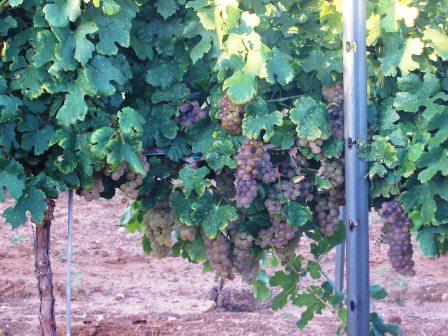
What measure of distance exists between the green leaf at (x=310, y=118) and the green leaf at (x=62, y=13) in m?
0.90

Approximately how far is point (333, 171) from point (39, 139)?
1.17m

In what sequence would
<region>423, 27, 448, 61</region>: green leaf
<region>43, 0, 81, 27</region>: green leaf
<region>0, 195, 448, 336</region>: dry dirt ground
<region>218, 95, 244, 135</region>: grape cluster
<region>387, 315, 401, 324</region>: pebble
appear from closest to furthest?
<region>43, 0, 81, 27</region>: green leaf, <region>423, 27, 448, 61</region>: green leaf, <region>218, 95, 244, 135</region>: grape cluster, <region>0, 195, 448, 336</region>: dry dirt ground, <region>387, 315, 401, 324</region>: pebble

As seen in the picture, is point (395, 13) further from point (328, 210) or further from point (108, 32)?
point (108, 32)

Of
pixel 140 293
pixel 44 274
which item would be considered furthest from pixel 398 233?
pixel 140 293

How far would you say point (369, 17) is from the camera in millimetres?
3072

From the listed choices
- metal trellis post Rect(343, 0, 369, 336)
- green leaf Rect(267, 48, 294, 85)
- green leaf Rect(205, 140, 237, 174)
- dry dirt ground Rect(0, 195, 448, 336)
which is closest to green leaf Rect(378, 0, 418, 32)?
metal trellis post Rect(343, 0, 369, 336)

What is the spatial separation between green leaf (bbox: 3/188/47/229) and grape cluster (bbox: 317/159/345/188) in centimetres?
111

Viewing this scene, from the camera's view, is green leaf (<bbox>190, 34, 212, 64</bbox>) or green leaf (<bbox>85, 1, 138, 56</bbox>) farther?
green leaf (<bbox>190, 34, 212, 64</bbox>)

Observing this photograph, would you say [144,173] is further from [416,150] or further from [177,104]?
[416,150]

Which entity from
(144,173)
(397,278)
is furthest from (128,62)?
(397,278)

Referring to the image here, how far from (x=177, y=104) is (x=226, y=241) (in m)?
0.61

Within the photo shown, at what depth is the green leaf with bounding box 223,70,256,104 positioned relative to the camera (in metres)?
2.86

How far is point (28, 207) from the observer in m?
2.99

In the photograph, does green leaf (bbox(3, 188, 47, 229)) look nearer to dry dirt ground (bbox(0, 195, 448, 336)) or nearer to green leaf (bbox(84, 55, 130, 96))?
green leaf (bbox(84, 55, 130, 96))
